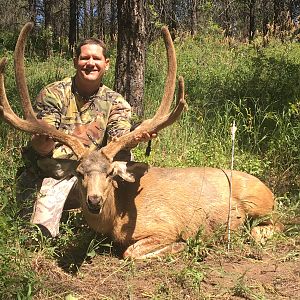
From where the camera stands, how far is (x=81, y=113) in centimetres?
501

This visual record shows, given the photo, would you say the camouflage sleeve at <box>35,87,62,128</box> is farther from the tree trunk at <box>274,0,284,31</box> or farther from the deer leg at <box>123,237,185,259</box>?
the tree trunk at <box>274,0,284,31</box>

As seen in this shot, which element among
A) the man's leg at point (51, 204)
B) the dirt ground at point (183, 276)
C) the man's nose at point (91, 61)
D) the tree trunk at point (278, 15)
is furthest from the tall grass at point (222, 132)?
the tree trunk at point (278, 15)

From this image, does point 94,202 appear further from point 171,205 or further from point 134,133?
point 171,205

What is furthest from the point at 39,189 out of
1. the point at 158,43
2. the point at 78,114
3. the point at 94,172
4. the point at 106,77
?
the point at 158,43

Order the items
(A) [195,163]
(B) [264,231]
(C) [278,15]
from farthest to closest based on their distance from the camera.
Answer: (C) [278,15]
(A) [195,163]
(B) [264,231]

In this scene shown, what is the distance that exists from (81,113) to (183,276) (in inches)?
83.4

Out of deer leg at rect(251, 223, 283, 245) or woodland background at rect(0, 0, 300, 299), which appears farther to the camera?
deer leg at rect(251, 223, 283, 245)

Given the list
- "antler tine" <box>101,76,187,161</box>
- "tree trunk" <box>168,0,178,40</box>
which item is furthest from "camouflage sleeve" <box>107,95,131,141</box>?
"tree trunk" <box>168,0,178,40</box>

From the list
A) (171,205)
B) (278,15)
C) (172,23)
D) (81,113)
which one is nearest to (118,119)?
(81,113)

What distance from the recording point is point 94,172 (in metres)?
3.90

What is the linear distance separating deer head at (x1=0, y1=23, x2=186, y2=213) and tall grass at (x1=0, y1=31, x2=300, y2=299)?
25.7 inches

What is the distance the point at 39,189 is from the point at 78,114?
2.78 ft

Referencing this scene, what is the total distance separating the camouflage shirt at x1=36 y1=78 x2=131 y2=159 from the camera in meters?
4.85

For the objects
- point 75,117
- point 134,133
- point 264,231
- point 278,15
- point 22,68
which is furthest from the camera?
point 278,15
